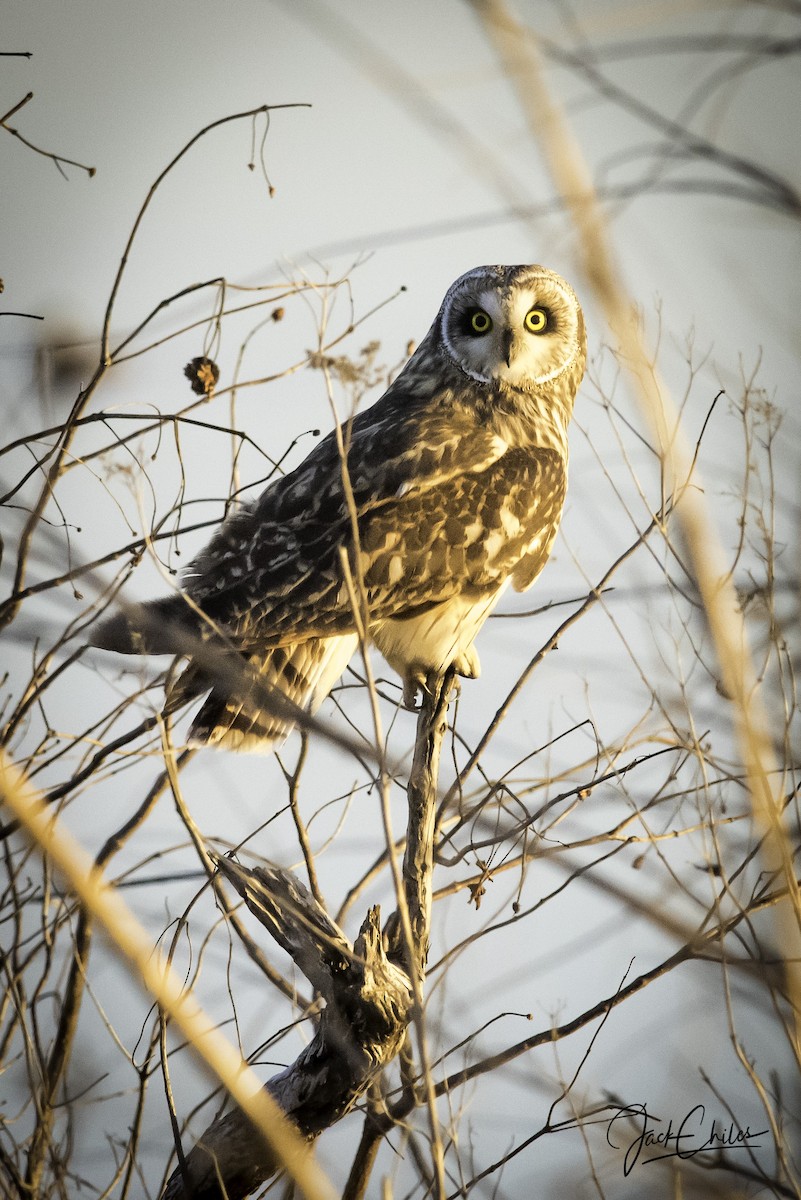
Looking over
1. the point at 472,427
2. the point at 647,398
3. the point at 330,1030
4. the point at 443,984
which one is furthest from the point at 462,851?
the point at 647,398

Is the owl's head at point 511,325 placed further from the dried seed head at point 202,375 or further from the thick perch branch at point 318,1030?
the thick perch branch at point 318,1030

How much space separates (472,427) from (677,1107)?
1874 millimetres

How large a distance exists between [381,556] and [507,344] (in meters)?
0.91

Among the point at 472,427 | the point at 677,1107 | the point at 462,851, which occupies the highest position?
the point at 472,427

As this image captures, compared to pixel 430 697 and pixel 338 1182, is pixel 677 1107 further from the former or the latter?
pixel 430 697

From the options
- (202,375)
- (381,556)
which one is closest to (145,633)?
(202,375)

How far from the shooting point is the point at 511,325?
11.1ft

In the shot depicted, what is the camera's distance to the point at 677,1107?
2.44 metres

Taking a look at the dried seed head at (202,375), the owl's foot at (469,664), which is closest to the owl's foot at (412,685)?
the owl's foot at (469,664)

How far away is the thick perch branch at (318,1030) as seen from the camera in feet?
7.12

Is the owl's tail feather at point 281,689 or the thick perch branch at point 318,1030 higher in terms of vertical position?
the owl's tail feather at point 281,689
